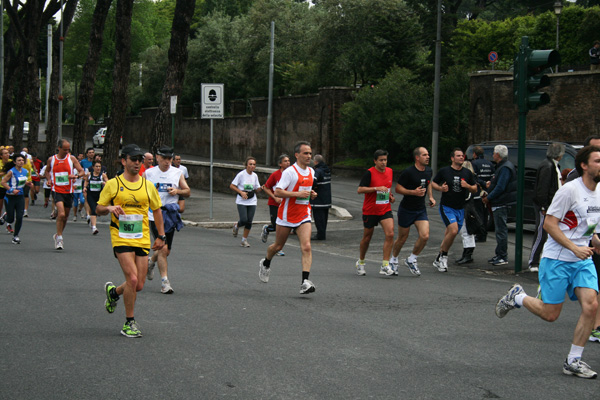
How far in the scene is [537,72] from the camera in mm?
12398

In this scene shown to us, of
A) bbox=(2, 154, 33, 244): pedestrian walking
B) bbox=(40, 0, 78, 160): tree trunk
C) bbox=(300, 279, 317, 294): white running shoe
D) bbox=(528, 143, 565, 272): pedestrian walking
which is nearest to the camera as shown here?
bbox=(300, 279, 317, 294): white running shoe

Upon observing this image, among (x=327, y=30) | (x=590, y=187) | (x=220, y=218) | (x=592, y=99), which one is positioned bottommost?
(x=220, y=218)

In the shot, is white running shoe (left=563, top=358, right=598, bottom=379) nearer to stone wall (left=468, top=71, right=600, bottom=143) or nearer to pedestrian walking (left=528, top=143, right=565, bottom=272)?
pedestrian walking (left=528, top=143, right=565, bottom=272)

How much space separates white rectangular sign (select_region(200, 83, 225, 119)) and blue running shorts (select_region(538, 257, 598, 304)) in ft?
52.9

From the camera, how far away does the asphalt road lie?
6105 mm

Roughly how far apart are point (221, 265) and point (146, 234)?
5086 mm

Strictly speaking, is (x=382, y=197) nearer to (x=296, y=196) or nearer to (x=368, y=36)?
(x=296, y=196)

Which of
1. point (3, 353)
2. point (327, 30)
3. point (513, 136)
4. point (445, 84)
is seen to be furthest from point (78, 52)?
point (3, 353)

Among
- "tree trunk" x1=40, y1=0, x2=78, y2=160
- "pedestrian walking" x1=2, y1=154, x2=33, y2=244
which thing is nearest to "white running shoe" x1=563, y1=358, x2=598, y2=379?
"pedestrian walking" x1=2, y1=154, x2=33, y2=244

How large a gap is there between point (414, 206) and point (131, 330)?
5.92m

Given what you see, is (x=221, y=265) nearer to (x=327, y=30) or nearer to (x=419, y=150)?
(x=419, y=150)

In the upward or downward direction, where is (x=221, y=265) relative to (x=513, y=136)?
downward

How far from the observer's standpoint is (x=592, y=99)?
91.2 ft

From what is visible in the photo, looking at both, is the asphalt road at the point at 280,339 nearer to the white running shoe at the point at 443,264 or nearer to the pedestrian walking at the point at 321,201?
the white running shoe at the point at 443,264
